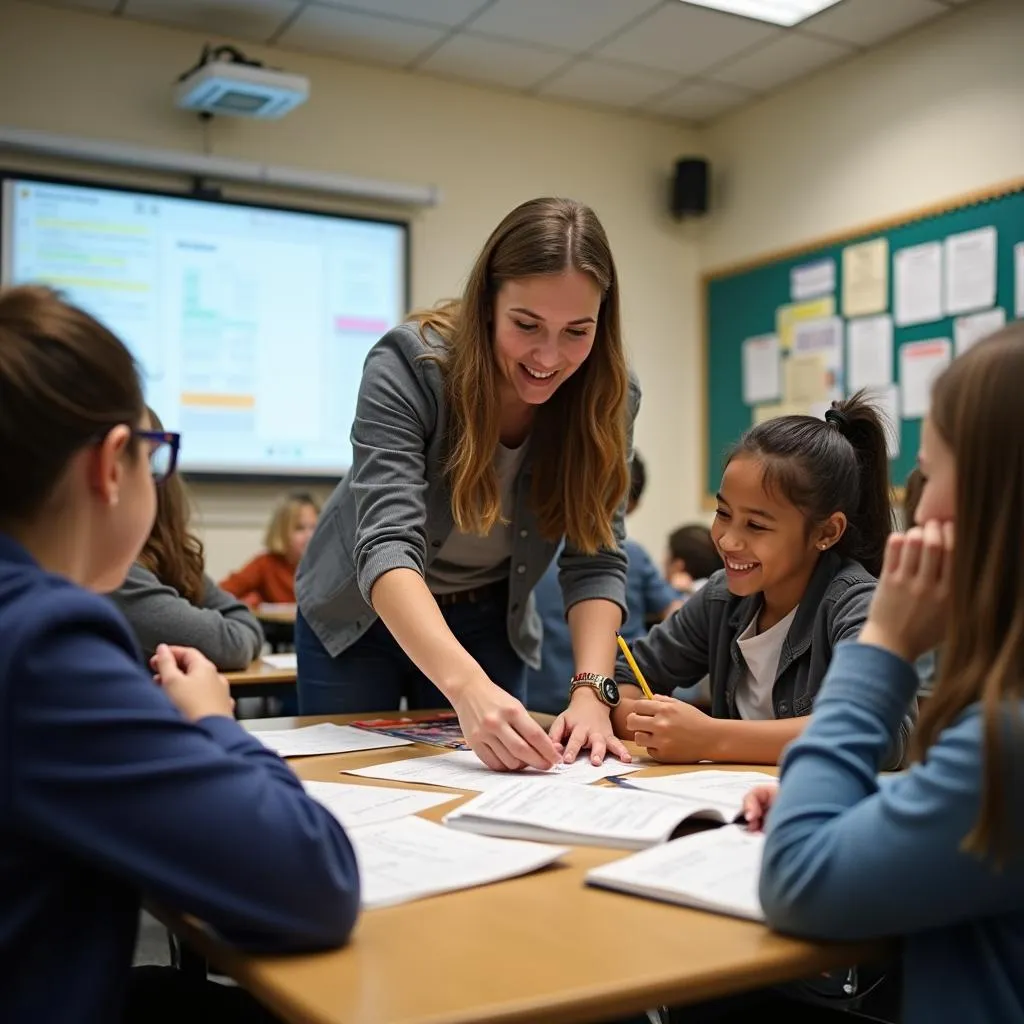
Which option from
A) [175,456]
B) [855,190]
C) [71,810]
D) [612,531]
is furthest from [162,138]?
[71,810]

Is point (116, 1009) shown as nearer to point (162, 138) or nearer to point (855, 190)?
point (162, 138)

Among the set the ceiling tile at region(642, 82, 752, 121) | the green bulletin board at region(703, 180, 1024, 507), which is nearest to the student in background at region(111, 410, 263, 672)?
the green bulletin board at region(703, 180, 1024, 507)

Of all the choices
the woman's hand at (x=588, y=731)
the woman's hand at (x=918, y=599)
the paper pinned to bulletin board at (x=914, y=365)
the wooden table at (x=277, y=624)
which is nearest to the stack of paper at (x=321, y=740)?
the woman's hand at (x=588, y=731)

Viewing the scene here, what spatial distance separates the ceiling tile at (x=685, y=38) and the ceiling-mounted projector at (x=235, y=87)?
126 cm

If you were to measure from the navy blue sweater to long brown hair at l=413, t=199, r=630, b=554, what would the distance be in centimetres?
91

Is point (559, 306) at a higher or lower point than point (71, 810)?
higher

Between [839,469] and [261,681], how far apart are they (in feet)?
4.38

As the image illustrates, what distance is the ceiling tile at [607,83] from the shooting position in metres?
4.92

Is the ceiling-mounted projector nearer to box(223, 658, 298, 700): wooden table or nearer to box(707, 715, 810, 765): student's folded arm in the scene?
box(223, 658, 298, 700): wooden table

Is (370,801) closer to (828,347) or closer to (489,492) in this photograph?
(489,492)

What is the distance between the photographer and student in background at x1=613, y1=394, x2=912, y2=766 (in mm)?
1668

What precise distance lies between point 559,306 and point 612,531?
0.40 m

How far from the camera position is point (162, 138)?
4.51 metres

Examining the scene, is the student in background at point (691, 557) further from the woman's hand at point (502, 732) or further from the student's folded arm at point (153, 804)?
the student's folded arm at point (153, 804)
